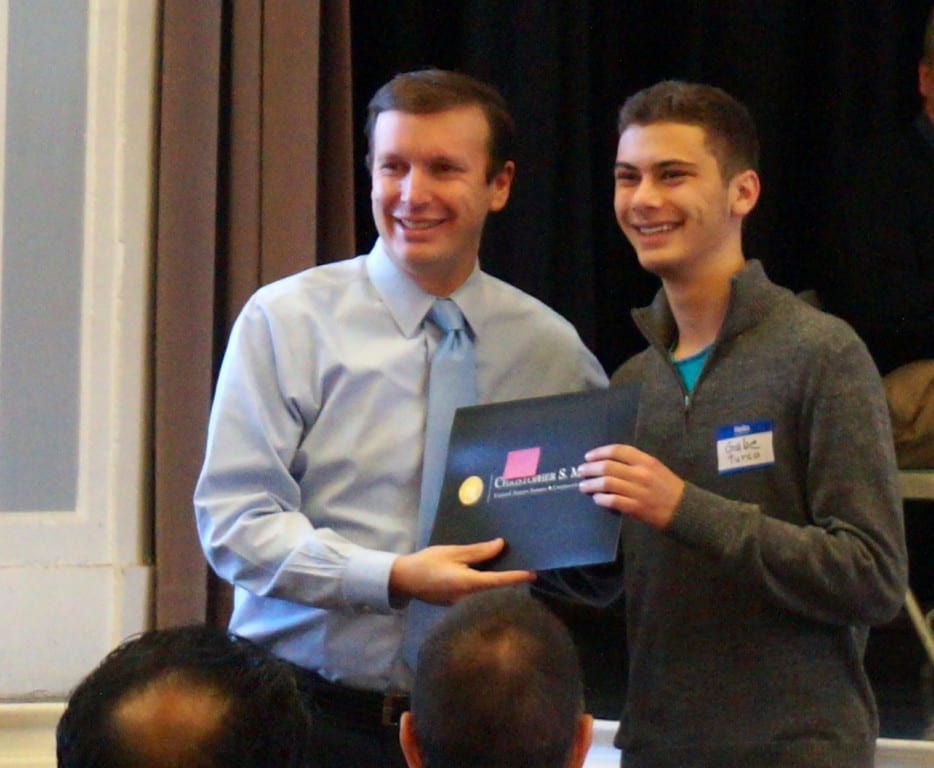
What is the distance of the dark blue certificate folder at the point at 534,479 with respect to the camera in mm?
1566

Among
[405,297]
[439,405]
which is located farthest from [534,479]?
[405,297]

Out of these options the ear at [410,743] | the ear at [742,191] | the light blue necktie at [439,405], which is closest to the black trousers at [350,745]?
the light blue necktie at [439,405]

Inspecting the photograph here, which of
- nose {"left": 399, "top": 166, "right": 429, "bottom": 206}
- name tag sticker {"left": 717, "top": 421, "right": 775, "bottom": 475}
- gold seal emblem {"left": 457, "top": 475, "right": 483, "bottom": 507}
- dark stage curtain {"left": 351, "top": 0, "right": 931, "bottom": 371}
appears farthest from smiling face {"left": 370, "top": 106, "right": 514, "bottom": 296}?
dark stage curtain {"left": 351, "top": 0, "right": 931, "bottom": 371}

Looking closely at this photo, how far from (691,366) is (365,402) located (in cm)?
44

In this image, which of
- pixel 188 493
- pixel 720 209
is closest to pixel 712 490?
pixel 720 209

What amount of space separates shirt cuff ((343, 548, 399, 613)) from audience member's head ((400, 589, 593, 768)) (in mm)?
352

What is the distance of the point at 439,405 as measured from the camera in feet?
5.93

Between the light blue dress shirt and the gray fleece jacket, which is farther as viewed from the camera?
the light blue dress shirt

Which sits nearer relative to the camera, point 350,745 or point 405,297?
point 350,745

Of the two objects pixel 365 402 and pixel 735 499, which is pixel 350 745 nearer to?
pixel 365 402

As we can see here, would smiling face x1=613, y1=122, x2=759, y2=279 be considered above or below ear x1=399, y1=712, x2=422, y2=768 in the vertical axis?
above

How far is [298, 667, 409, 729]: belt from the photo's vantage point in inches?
67.9

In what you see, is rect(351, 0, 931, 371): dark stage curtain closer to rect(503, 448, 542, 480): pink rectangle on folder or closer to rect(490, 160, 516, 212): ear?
rect(490, 160, 516, 212): ear

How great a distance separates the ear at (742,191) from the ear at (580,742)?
0.84 m
